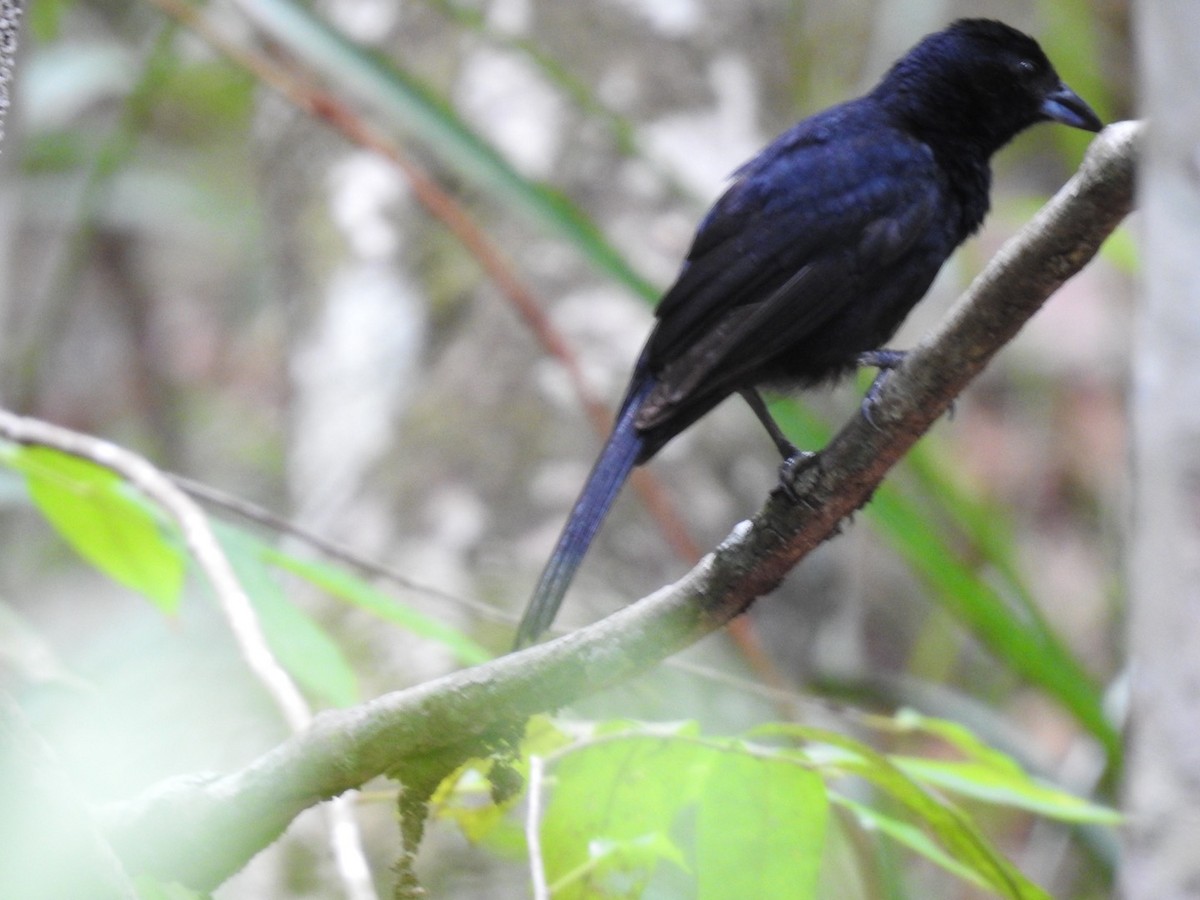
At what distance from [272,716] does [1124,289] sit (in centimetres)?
573

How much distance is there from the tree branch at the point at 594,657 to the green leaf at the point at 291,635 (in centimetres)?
40

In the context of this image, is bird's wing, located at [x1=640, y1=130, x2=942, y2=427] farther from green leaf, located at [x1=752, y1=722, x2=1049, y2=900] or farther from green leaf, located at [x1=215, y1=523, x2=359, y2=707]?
green leaf, located at [x1=752, y1=722, x2=1049, y2=900]

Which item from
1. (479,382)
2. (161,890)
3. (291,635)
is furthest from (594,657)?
(479,382)

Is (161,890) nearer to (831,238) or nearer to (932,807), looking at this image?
(932,807)

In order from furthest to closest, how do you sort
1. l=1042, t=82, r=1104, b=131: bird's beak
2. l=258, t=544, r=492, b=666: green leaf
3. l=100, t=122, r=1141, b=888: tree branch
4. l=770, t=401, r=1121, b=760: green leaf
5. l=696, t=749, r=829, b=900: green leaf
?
l=1042, t=82, r=1104, b=131: bird's beak, l=770, t=401, r=1121, b=760: green leaf, l=258, t=544, r=492, b=666: green leaf, l=696, t=749, r=829, b=900: green leaf, l=100, t=122, r=1141, b=888: tree branch

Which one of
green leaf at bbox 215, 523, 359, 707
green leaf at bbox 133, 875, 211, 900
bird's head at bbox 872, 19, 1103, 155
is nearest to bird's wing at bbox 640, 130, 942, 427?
bird's head at bbox 872, 19, 1103, 155

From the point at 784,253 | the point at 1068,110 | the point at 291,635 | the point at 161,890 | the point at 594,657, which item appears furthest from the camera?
the point at 1068,110

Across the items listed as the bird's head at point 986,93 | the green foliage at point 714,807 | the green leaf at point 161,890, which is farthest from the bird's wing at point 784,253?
the green leaf at point 161,890

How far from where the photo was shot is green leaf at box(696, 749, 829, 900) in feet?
4.89

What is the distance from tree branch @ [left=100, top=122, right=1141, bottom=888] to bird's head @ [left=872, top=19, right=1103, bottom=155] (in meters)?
1.54

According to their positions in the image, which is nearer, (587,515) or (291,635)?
(291,635)

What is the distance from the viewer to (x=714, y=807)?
1.54 m

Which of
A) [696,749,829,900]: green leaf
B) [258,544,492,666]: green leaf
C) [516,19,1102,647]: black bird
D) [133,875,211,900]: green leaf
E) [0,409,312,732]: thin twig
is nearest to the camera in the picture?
[133,875,211,900]: green leaf

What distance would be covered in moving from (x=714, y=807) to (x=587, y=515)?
777 millimetres
